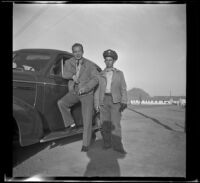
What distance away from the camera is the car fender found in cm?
315

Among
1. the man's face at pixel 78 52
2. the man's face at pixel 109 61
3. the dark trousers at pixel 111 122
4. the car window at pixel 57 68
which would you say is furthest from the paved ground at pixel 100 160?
the man's face at pixel 78 52

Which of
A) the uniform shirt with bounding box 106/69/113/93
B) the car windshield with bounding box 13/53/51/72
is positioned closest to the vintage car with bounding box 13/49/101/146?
the car windshield with bounding box 13/53/51/72

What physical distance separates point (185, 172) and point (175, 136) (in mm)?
2281

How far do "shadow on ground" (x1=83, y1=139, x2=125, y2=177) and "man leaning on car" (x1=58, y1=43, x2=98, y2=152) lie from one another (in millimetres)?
286

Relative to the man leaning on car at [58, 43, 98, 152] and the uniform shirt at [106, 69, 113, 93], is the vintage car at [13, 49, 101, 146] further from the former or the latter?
the uniform shirt at [106, 69, 113, 93]

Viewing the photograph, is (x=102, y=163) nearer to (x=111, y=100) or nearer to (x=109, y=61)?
(x=111, y=100)

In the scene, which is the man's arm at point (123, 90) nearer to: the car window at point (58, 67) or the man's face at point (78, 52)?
the man's face at point (78, 52)

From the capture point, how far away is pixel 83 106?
4.19 m

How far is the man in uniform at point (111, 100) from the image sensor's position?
13.7 feet

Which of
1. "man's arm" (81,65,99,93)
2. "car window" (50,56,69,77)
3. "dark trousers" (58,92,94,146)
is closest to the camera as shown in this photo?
"dark trousers" (58,92,94,146)

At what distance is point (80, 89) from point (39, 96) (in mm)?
746
